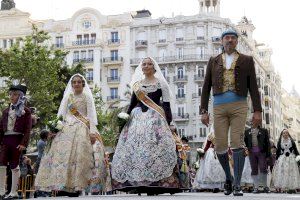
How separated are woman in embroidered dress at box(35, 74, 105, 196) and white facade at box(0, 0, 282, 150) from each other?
189ft

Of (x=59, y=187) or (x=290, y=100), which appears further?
(x=290, y=100)

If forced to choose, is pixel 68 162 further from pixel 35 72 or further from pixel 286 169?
pixel 35 72

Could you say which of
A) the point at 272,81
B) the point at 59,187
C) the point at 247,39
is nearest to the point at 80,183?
the point at 59,187

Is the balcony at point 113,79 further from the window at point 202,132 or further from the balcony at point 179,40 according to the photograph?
the window at point 202,132

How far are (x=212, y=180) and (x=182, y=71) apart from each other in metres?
55.6

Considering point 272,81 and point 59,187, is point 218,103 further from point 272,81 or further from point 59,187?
point 272,81

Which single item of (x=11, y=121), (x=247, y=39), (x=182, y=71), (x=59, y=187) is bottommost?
(x=59, y=187)

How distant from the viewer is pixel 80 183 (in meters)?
9.98

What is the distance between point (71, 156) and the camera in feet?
33.2

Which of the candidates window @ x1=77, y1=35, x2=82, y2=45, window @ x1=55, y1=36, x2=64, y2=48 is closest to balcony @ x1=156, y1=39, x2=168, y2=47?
window @ x1=77, y1=35, x2=82, y2=45

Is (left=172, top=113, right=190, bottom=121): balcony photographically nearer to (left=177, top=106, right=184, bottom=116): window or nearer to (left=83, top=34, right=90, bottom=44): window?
(left=177, top=106, right=184, bottom=116): window

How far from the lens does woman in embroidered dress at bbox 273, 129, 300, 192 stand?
1725cm

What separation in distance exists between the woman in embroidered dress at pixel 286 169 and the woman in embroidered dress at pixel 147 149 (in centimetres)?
814

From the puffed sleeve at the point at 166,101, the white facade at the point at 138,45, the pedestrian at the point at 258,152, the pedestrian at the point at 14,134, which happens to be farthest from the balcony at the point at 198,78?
the pedestrian at the point at 14,134
